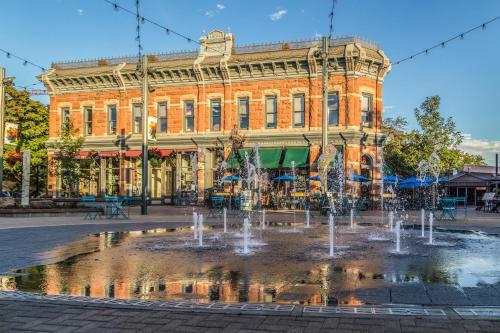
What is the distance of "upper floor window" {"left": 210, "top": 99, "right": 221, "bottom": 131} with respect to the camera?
3744cm

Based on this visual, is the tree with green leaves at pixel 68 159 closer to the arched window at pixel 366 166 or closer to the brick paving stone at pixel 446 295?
the arched window at pixel 366 166

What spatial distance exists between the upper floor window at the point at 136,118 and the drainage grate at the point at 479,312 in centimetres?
3599

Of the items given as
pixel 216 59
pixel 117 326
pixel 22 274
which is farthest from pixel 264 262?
pixel 216 59

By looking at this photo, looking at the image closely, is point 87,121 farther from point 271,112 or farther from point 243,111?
point 271,112

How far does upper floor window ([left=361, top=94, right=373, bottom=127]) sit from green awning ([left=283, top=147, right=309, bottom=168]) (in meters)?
4.34

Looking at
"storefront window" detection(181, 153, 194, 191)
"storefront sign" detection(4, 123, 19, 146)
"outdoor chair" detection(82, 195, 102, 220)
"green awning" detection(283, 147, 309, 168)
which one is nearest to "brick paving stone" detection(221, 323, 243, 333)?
"outdoor chair" detection(82, 195, 102, 220)

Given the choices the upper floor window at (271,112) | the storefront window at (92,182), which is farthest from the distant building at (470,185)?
the storefront window at (92,182)

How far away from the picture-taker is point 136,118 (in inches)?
1571

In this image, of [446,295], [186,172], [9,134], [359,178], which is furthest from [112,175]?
[446,295]

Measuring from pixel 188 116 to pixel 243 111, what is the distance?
4418mm

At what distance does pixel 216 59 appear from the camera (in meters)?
37.1

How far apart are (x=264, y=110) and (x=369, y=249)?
25.2 meters

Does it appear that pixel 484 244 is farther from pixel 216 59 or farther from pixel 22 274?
pixel 216 59

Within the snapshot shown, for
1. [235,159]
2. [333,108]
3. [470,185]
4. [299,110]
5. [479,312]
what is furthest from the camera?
[470,185]
